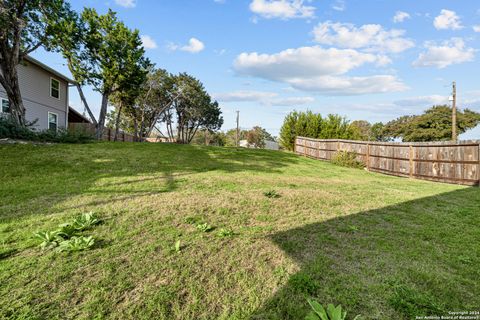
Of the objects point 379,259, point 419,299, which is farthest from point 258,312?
point 379,259

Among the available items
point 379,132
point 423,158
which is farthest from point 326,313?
point 379,132

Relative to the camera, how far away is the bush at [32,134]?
28.9ft

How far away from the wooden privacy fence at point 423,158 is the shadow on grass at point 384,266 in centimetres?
551

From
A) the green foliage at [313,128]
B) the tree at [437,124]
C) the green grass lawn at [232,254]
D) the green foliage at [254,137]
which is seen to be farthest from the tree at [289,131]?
the green foliage at [254,137]

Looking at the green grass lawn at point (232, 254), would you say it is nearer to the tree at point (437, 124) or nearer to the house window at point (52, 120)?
the house window at point (52, 120)

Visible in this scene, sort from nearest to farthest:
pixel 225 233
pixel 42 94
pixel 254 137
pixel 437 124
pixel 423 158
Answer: pixel 225 233 < pixel 423 158 < pixel 42 94 < pixel 437 124 < pixel 254 137

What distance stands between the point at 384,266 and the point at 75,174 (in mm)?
5856

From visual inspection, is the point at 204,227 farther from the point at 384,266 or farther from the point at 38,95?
the point at 38,95

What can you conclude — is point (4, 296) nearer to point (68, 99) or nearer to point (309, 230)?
point (309, 230)

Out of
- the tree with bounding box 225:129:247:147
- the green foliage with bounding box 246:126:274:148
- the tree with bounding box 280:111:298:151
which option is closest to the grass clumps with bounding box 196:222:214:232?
the tree with bounding box 280:111:298:151

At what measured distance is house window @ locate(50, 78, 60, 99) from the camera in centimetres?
1638

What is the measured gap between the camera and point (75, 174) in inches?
219

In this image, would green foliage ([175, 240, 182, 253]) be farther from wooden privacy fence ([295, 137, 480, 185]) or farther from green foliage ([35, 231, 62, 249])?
wooden privacy fence ([295, 137, 480, 185])

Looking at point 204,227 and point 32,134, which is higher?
point 32,134
